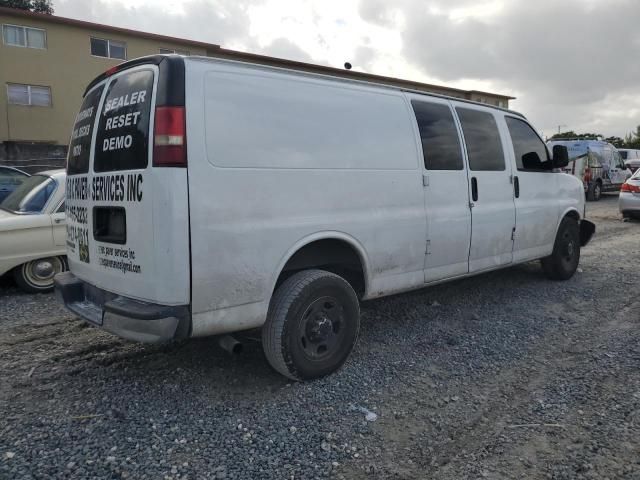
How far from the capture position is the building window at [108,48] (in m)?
25.5

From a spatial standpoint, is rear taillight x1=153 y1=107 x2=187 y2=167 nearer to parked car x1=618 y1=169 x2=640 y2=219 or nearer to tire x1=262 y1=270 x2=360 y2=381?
tire x1=262 y1=270 x2=360 y2=381

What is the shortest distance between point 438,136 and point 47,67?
25.6m

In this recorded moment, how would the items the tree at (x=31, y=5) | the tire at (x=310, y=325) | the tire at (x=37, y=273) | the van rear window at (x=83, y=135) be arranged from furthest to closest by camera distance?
the tree at (x=31, y=5) → the tire at (x=37, y=273) → the van rear window at (x=83, y=135) → the tire at (x=310, y=325)

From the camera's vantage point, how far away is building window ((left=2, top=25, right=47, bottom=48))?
77.9ft

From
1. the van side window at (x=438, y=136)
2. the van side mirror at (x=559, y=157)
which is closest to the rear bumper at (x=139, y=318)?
the van side window at (x=438, y=136)

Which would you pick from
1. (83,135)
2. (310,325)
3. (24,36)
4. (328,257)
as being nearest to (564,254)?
(328,257)

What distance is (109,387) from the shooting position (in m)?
3.62

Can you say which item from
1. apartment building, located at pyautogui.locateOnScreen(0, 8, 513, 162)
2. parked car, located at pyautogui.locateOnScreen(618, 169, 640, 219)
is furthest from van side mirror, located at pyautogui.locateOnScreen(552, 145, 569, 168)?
apartment building, located at pyautogui.locateOnScreen(0, 8, 513, 162)

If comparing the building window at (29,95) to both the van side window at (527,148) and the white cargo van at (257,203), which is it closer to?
the white cargo van at (257,203)

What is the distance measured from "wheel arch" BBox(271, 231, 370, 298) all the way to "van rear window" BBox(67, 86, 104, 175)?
5.11 ft

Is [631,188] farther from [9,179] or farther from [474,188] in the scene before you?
[9,179]

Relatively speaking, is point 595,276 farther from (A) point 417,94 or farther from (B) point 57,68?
(B) point 57,68

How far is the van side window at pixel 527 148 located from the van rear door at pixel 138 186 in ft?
13.0

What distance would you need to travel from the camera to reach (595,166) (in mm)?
19094
